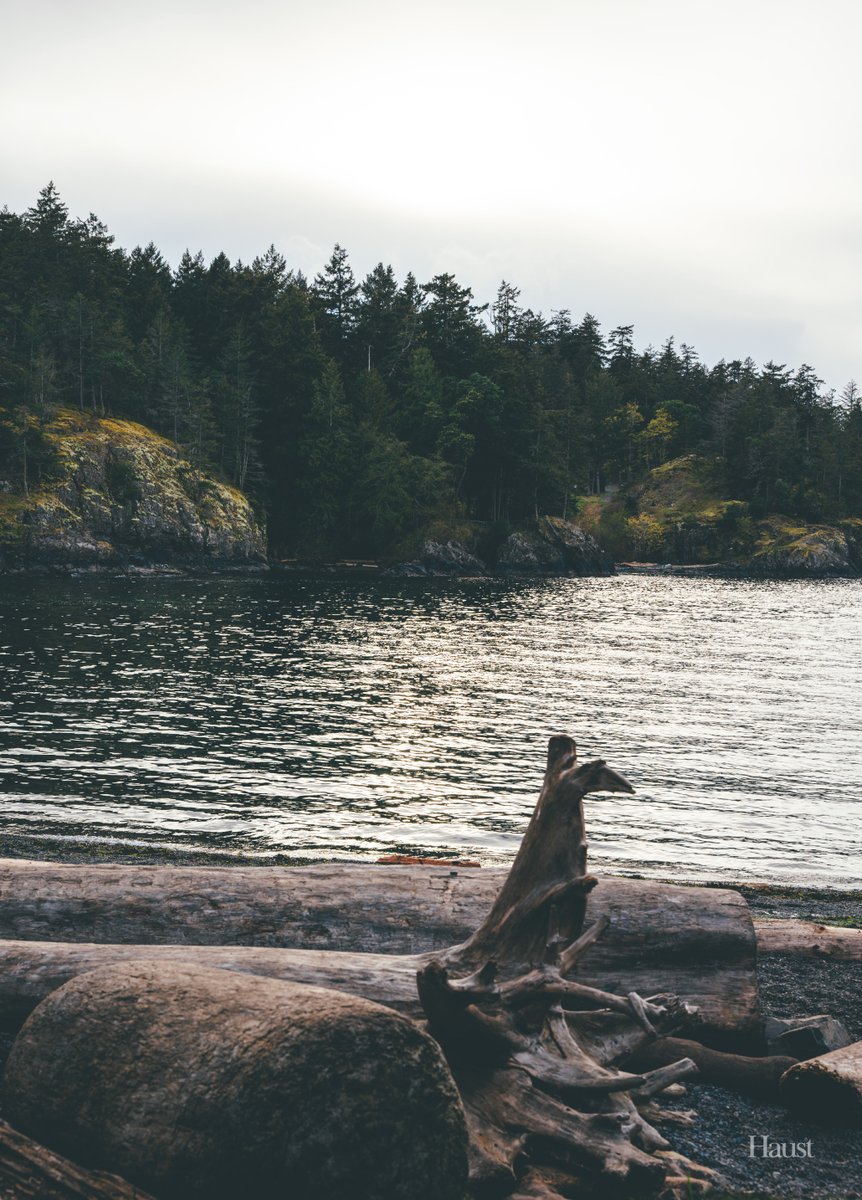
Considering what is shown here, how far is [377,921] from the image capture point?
8.52 m

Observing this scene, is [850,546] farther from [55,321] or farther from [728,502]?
[55,321]

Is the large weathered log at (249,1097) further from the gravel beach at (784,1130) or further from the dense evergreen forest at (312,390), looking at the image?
the dense evergreen forest at (312,390)

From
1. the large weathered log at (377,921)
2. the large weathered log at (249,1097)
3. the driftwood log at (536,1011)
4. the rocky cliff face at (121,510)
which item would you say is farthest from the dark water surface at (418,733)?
the rocky cliff face at (121,510)

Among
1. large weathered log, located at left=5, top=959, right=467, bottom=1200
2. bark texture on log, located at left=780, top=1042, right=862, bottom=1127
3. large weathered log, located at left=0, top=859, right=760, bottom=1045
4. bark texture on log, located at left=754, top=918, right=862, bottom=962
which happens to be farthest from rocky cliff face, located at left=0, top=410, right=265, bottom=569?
bark texture on log, located at left=780, top=1042, right=862, bottom=1127

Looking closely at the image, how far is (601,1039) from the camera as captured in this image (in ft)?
23.5

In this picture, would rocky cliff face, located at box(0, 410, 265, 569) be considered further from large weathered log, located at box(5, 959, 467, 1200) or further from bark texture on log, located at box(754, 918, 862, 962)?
large weathered log, located at box(5, 959, 467, 1200)

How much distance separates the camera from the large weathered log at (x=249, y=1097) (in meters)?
4.98

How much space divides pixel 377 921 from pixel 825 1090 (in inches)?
163

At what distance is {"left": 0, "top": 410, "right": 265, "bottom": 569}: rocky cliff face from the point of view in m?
81.9

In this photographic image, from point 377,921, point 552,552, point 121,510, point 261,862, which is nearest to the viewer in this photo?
point 377,921

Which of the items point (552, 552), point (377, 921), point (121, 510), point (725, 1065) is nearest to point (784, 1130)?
point (725, 1065)

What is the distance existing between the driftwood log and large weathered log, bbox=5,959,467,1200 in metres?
0.83

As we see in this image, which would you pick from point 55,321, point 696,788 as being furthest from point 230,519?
point 696,788

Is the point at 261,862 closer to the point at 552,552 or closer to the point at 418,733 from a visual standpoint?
the point at 418,733
